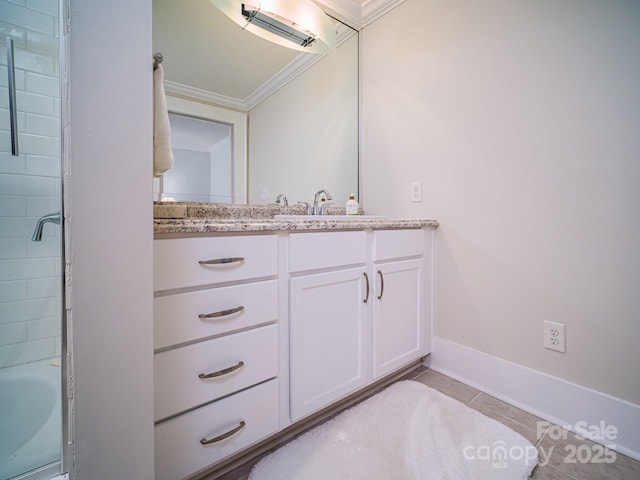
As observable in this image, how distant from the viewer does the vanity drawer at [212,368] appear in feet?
2.43

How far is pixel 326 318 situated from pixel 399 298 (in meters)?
0.48

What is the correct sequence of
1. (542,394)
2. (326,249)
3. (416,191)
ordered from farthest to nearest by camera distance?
(416,191), (542,394), (326,249)

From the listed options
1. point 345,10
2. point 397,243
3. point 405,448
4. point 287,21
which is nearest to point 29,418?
point 405,448

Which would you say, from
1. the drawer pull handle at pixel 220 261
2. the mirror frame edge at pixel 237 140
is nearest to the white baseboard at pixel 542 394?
the drawer pull handle at pixel 220 261

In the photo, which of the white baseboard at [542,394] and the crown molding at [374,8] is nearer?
the white baseboard at [542,394]

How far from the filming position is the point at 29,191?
1376mm

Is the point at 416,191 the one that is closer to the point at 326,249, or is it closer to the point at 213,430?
the point at 326,249

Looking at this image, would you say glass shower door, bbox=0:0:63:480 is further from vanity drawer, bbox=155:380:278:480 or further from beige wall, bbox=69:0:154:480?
beige wall, bbox=69:0:154:480

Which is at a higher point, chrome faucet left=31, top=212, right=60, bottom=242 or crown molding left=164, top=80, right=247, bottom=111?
crown molding left=164, top=80, right=247, bottom=111

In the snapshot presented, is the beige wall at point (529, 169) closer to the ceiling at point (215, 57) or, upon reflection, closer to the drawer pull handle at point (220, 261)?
the ceiling at point (215, 57)

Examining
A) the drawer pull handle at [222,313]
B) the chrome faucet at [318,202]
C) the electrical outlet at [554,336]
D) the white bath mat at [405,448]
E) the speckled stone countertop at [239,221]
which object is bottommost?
the white bath mat at [405,448]

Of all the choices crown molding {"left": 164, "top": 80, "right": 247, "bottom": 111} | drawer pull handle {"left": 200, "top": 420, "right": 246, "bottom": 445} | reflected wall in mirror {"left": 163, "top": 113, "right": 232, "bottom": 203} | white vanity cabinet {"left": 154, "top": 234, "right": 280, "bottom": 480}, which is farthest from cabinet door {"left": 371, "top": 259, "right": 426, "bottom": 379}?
crown molding {"left": 164, "top": 80, "right": 247, "bottom": 111}

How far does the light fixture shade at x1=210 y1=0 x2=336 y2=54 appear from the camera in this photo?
1482mm

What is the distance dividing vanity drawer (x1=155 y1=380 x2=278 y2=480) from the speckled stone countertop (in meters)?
0.53
